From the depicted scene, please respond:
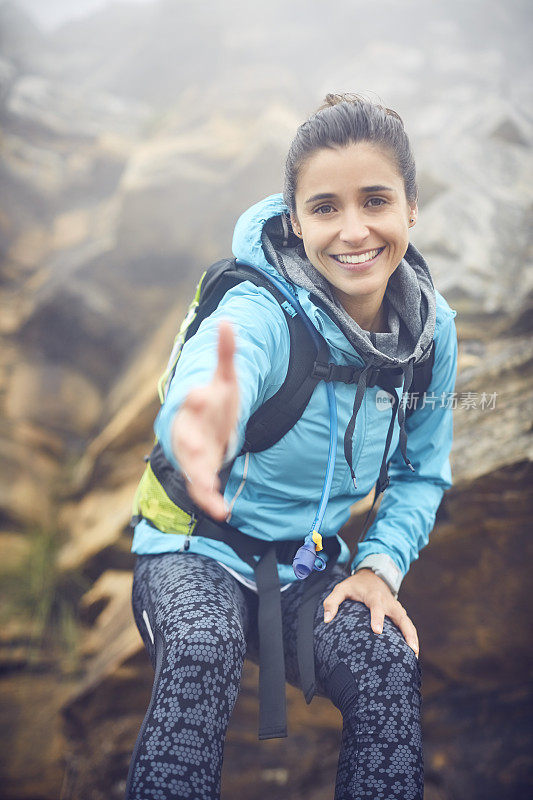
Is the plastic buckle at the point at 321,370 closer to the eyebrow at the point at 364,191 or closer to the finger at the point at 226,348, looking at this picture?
the eyebrow at the point at 364,191

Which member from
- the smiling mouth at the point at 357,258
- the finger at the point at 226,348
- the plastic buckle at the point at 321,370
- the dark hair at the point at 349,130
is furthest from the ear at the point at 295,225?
the finger at the point at 226,348

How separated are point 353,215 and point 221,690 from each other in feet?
5.39

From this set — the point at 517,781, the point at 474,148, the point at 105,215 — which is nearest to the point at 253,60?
the point at 105,215

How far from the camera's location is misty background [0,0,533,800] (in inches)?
135

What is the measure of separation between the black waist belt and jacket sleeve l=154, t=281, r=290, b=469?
1.94ft

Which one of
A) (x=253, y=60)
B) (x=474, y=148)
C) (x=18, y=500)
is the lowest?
(x=18, y=500)

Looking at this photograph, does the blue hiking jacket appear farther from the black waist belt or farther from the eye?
the eye

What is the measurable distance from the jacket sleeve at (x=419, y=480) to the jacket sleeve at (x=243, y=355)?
85 centimetres

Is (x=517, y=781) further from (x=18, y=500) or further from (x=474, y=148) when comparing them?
(x=474, y=148)

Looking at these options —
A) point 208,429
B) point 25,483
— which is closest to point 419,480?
point 208,429

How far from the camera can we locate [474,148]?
25.5 feet

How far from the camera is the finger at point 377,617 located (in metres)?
1.76

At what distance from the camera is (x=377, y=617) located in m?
1.80

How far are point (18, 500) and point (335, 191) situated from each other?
5745 mm
